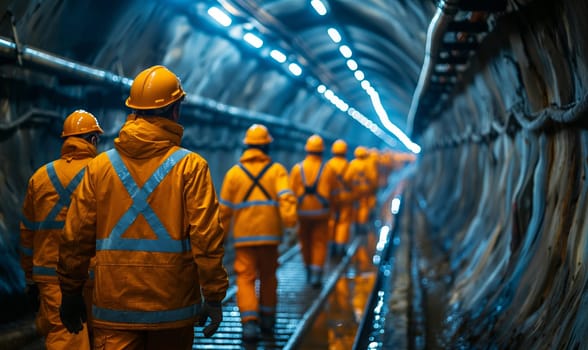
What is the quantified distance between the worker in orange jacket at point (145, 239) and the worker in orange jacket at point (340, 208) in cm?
898

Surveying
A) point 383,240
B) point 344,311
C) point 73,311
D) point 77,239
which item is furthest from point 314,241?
point 77,239

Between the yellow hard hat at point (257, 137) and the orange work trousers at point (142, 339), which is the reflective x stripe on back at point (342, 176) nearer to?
the yellow hard hat at point (257, 137)

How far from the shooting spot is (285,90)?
20.1m

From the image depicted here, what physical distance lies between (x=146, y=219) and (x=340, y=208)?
381 inches

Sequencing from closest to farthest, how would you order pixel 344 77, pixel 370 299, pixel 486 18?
pixel 486 18 < pixel 370 299 < pixel 344 77

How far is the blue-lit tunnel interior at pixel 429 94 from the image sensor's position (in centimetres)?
611

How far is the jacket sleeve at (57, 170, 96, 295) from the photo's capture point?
172 inches

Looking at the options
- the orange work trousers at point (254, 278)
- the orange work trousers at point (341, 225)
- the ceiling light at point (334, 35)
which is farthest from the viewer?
the ceiling light at point (334, 35)

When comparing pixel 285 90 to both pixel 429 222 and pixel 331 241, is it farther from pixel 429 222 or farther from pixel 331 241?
pixel 331 241

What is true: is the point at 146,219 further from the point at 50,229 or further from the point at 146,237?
the point at 50,229

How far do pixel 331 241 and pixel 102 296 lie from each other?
1022 centimetres

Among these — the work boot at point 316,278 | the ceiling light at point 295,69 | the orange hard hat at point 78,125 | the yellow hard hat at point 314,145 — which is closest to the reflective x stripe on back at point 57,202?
the orange hard hat at point 78,125

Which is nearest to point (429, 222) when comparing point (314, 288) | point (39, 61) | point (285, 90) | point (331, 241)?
point (285, 90)

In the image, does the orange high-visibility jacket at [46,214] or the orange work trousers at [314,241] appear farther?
the orange work trousers at [314,241]
